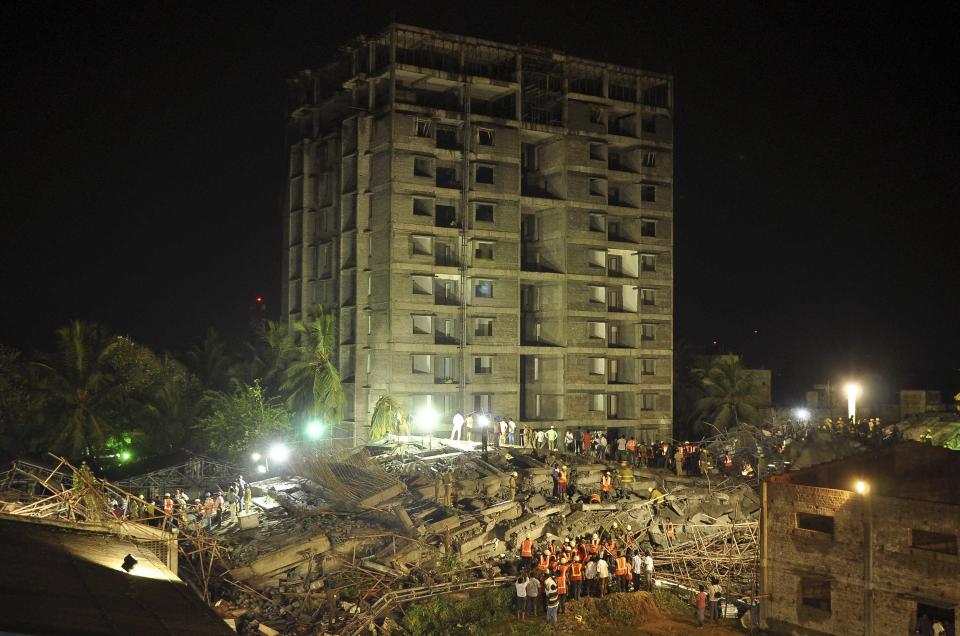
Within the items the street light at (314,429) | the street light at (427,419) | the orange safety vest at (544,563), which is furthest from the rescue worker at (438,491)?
the street light at (314,429)

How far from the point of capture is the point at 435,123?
54781 millimetres

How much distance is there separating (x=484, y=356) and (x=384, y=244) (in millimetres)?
8806

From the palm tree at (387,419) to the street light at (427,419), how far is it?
11.8ft

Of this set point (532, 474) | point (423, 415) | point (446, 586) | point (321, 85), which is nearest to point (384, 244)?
point (423, 415)

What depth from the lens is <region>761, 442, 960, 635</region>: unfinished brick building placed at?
A: 25469 mm

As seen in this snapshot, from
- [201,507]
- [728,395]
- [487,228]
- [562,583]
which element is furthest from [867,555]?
[728,395]

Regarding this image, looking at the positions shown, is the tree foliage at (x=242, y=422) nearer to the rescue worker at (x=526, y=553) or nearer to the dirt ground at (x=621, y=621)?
the rescue worker at (x=526, y=553)

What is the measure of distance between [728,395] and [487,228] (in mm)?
19842

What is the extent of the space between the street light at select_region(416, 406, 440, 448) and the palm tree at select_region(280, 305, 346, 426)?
4415 millimetres

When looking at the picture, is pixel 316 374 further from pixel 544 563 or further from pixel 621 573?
pixel 621 573

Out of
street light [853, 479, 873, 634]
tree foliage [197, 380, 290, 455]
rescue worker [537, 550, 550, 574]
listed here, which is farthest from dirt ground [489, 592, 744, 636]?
tree foliage [197, 380, 290, 455]

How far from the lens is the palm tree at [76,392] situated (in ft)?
165

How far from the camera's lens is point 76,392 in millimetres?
50781

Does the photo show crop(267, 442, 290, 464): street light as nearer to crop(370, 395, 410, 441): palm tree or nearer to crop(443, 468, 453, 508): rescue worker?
crop(370, 395, 410, 441): palm tree
